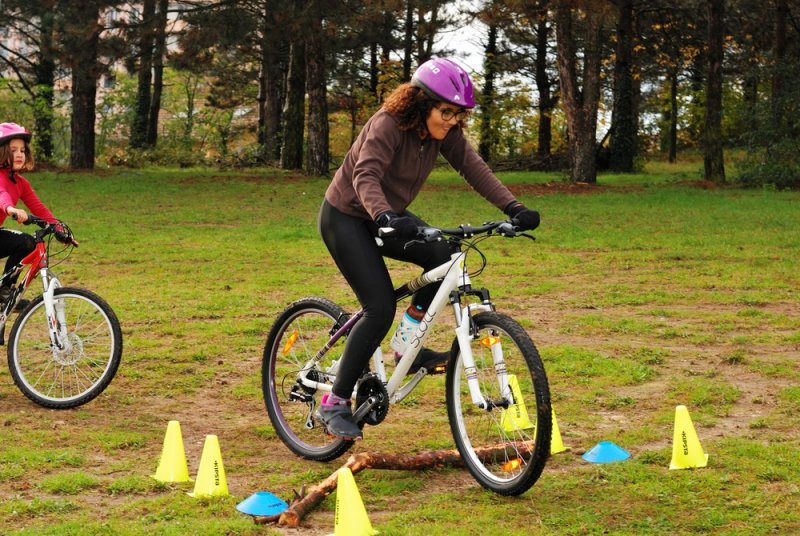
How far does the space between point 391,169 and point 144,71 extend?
26.5 meters

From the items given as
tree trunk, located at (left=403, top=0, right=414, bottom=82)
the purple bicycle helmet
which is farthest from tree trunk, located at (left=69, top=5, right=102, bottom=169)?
the purple bicycle helmet

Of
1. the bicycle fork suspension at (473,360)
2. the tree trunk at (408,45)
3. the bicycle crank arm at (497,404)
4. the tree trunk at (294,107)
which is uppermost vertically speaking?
the tree trunk at (408,45)

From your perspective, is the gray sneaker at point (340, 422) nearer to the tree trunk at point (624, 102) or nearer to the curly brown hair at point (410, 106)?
the curly brown hair at point (410, 106)

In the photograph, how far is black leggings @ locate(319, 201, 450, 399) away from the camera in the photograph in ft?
18.6

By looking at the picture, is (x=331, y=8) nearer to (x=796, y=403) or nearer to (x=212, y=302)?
(x=212, y=302)

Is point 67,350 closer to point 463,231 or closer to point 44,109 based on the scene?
point 463,231

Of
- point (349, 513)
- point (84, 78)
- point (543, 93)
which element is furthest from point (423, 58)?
point (349, 513)

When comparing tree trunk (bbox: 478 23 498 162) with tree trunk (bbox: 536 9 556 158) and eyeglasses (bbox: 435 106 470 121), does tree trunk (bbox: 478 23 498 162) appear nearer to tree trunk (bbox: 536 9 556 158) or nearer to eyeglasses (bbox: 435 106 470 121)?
tree trunk (bbox: 536 9 556 158)

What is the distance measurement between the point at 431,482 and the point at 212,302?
616 centimetres

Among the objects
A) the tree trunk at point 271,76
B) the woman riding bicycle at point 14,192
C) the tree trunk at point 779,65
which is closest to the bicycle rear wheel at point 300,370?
the woman riding bicycle at point 14,192

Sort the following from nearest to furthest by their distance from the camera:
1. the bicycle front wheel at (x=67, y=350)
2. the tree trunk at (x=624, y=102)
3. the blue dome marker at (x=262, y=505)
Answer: the blue dome marker at (x=262, y=505) < the bicycle front wheel at (x=67, y=350) < the tree trunk at (x=624, y=102)

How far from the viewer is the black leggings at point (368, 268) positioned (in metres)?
5.67

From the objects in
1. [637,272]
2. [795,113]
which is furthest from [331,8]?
[637,272]

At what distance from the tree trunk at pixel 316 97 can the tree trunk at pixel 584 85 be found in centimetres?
→ 608
